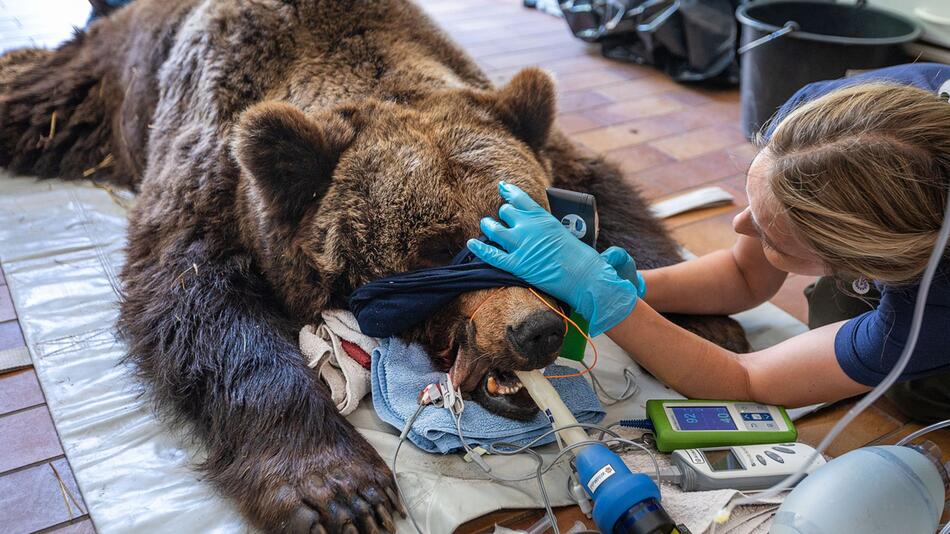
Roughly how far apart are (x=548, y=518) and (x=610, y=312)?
57 centimetres

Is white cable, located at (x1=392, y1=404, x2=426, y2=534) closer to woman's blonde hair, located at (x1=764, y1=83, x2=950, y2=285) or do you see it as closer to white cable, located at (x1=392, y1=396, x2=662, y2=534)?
white cable, located at (x1=392, y1=396, x2=662, y2=534)

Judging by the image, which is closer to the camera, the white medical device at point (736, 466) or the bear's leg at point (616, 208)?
the white medical device at point (736, 466)

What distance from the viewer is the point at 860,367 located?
2.05 m

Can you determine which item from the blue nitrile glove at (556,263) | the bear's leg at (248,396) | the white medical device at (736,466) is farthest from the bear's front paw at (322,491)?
the white medical device at (736,466)

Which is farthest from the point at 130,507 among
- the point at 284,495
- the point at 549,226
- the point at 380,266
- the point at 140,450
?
the point at 549,226

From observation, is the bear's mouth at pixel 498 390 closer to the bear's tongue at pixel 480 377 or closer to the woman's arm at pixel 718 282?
the bear's tongue at pixel 480 377

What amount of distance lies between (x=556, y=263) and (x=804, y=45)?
2.84 m

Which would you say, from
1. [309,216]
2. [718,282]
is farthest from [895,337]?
[309,216]

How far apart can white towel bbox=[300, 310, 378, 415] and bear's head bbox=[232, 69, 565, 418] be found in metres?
0.06

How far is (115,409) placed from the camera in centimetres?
248

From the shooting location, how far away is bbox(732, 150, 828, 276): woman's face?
2.02 meters

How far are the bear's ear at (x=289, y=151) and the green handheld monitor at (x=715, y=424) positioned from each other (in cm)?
118

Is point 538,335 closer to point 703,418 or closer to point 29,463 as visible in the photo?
point 703,418

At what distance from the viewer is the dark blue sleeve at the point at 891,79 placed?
88.2 inches
